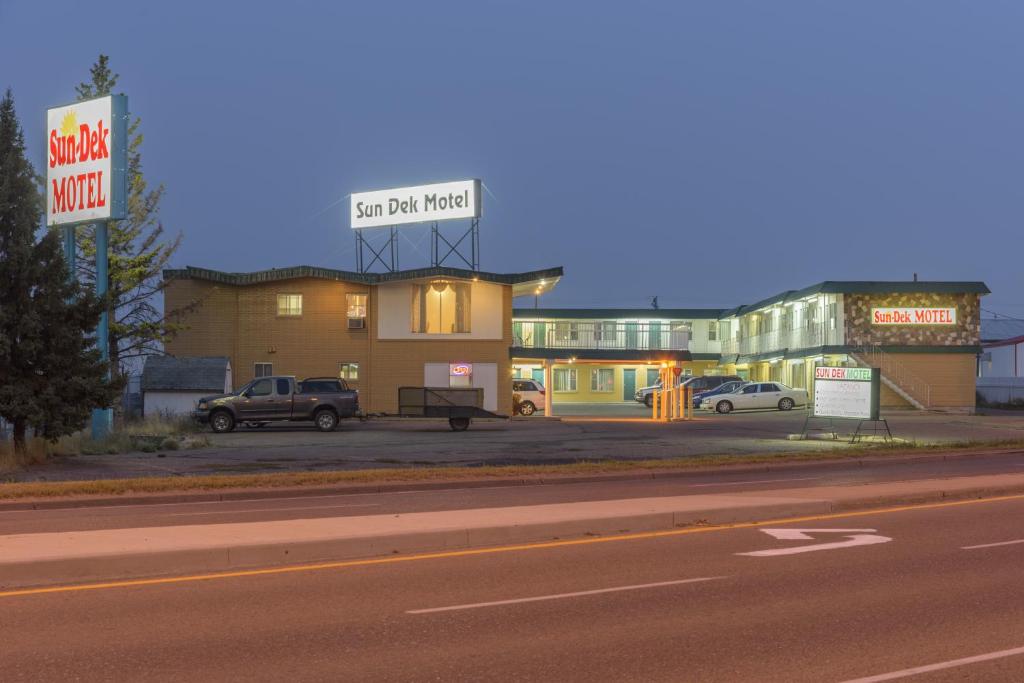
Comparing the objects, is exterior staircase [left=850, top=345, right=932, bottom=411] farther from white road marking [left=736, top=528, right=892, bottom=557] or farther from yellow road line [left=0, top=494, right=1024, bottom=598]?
white road marking [left=736, top=528, right=892, bottom=557]

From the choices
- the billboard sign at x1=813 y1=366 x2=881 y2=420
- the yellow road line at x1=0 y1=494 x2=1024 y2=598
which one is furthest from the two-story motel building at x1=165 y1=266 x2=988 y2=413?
the yellow road line at x1=0 y1=494 x2=1024 y2=598

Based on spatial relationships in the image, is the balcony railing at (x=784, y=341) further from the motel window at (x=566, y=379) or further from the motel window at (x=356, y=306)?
the motel window at (x=356, y=306)

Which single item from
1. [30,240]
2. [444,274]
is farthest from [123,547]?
[444,274]

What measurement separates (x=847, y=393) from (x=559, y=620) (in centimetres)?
2565

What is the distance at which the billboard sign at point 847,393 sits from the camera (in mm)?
31703

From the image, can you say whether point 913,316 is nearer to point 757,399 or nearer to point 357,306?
point 757,399

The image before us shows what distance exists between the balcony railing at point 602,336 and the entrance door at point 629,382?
1.62m

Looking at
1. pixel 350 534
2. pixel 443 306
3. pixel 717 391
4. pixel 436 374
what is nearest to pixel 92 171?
pixel 443 306

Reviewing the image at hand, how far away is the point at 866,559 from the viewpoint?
1113 cm

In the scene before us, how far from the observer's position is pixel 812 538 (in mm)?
12664

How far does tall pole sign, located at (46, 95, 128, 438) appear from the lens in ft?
101

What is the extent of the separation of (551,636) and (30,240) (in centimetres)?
2135

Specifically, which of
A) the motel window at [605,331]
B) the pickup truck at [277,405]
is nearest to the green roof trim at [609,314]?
the motel window at [605,331]

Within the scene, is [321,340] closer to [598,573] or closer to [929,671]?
[598,573]
